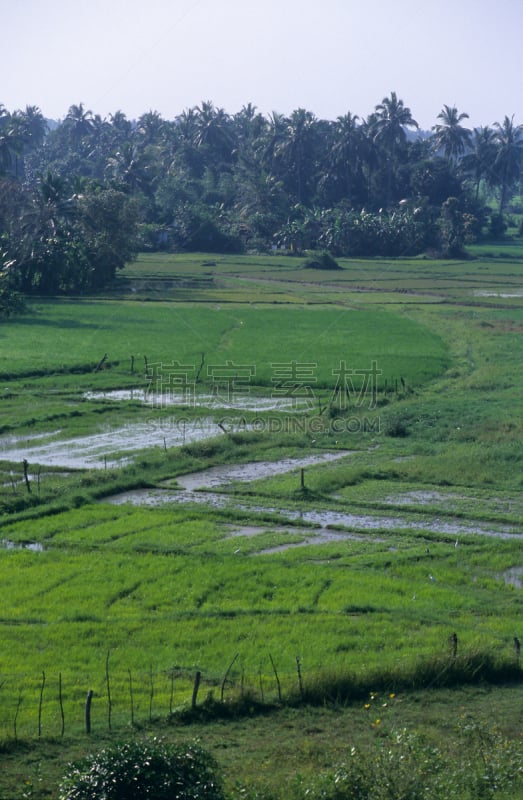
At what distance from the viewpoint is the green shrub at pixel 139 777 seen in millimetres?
8359

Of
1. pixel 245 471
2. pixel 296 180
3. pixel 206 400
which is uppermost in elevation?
pixel 296 180

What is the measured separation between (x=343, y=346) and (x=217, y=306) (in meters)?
12.1

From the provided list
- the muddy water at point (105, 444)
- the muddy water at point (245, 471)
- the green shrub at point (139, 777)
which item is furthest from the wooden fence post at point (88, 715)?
the muddy water at point (105, 444)

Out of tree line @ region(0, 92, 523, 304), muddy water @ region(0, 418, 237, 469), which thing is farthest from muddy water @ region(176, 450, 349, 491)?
tree line @ region(0, 92, 523, 304)

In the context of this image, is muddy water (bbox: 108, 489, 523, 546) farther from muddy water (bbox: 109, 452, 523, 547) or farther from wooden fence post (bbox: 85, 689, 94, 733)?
wooden fence post (bbox: 85, 689, 94, 733)

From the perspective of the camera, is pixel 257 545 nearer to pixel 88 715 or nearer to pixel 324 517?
pixel 324 517

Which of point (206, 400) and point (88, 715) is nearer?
point (88, 715)

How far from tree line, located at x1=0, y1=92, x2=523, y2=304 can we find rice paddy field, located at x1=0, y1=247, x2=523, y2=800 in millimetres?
27318

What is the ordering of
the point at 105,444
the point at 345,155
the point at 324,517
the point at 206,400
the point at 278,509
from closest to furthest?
1. the point at 324,517
2. the point at 278,509
3. the point at 105,444
4. the point at 206,400
5. the point at 345,155

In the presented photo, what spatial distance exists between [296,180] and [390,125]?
9.28 meters

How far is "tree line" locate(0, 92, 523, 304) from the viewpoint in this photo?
7375 centimetres

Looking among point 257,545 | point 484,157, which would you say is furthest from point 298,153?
point 257,545

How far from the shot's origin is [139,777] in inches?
332

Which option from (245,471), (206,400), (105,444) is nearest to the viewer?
(245,471)
